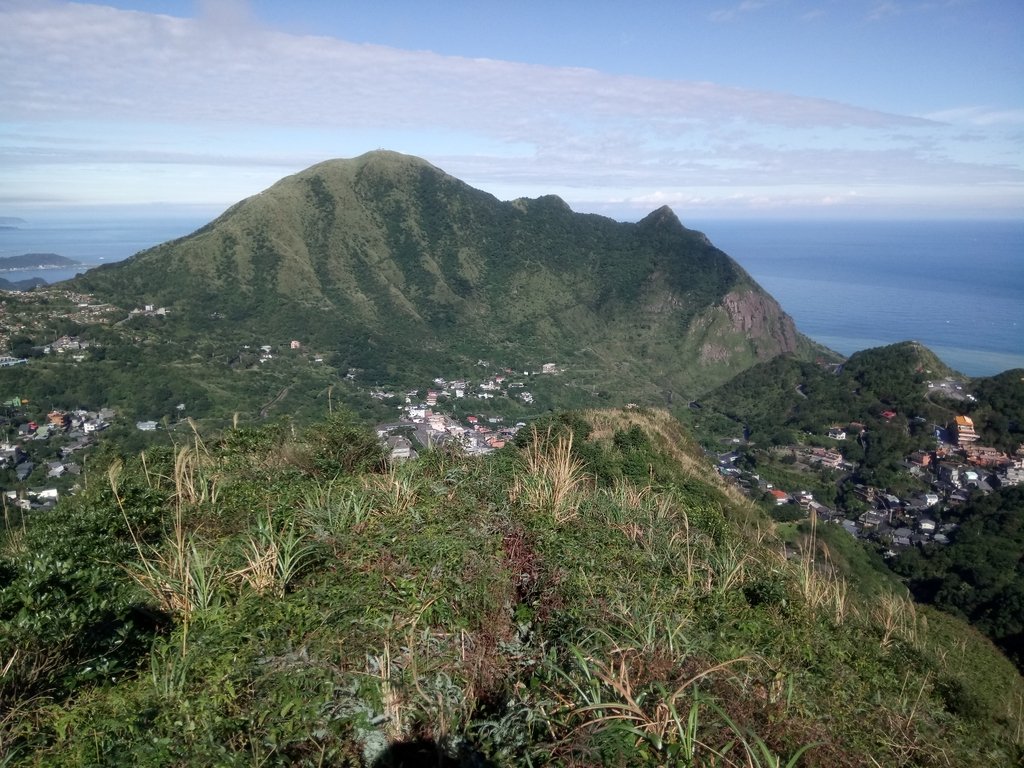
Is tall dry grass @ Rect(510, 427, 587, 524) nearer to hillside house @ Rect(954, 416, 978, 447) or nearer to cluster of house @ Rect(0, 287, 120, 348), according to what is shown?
hillside house @ Rect(954, 416, 978, 447)

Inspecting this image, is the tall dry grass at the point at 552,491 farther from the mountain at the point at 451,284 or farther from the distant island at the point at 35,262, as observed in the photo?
the distant island at the point at 35,262

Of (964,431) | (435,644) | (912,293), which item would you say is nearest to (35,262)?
(435,644)

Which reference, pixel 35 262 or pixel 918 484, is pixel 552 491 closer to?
pixel 918 484

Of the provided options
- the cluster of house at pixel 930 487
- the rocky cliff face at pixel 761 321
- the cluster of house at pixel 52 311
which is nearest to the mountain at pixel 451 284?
the rocky cliff face at pixel 761 321

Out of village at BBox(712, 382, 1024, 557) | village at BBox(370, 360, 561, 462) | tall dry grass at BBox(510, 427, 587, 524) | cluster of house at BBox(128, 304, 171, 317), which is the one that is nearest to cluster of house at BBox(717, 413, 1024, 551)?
village at BBox(712, 382, 1024, 557)

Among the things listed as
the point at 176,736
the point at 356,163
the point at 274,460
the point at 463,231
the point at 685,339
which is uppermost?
the point at 356,163

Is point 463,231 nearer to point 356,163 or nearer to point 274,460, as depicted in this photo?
point 356,163

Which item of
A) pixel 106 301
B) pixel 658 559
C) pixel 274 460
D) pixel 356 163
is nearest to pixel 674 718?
pixel 658 559
